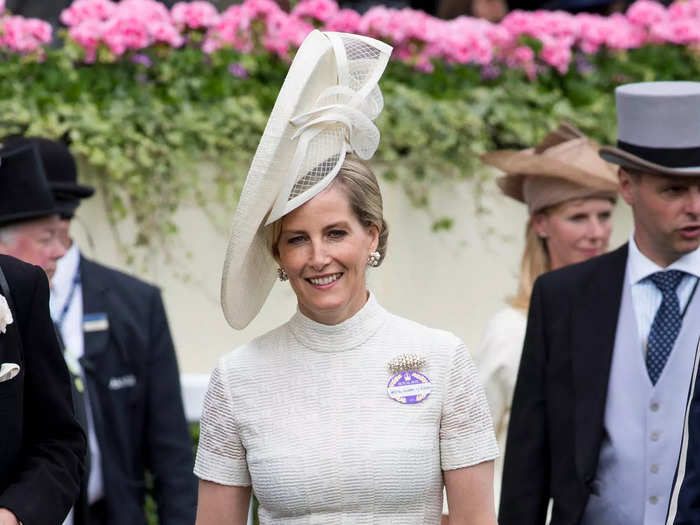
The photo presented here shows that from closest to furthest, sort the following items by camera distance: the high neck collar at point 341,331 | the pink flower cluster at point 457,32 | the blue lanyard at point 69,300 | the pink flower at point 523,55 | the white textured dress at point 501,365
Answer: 1. the high neck collar at point 341,331
2. the white textured dress at point 501,365
3. the blue lanyard at point 69,300
4. the pink flower cluster at point 457,32
5. the pink flower at point 523,55

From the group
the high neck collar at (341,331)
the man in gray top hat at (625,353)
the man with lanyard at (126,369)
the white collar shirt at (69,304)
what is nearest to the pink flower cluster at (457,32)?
the man with lanyard at (126,369)

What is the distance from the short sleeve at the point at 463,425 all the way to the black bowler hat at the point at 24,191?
6.07 ft

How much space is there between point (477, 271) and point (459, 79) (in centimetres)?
87

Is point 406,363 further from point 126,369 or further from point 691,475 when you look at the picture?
point 126,369

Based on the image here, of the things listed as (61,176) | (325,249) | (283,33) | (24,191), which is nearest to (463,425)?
(325,249)

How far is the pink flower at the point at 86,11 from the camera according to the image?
6285mm

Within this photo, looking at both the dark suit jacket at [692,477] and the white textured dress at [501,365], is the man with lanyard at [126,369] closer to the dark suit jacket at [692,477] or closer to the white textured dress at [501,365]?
the white textured dress at [501,365]

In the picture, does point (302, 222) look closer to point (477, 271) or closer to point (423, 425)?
point (423, 425)

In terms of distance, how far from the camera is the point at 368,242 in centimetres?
323

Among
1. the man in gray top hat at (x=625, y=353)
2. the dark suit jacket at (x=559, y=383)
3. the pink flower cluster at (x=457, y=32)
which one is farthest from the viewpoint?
the pink flower cluster at (x=457, y=32)

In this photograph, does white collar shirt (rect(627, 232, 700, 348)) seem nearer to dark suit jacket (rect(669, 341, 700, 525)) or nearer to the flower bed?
dark suit jacket (rect(669, 341, 700, 525))

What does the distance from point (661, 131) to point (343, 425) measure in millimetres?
1388

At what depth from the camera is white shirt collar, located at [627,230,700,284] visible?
12.8 feet

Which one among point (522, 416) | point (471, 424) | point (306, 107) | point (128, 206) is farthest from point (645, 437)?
point (128, 206)
